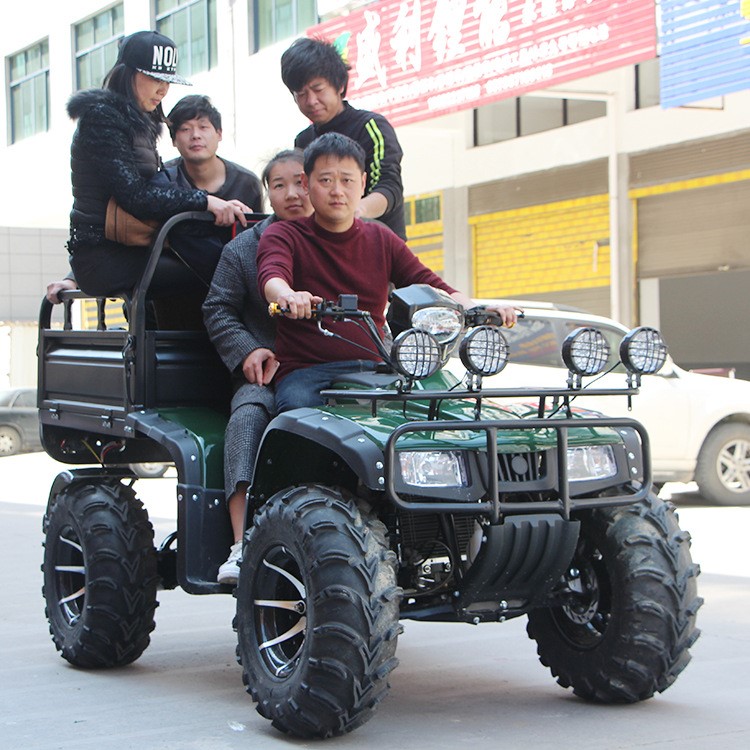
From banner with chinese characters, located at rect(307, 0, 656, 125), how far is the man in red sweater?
1189 centimetres

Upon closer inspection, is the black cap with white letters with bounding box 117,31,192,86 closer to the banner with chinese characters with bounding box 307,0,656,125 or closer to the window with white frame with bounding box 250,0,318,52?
the banner with chinese characters with bounding box 307,0,656,125

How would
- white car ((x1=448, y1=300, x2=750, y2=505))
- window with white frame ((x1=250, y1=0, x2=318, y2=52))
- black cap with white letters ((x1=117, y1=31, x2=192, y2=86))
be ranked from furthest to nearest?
window with white frame ((x1=250, y1=0, x2=318, y2=52)), white car ((x1=448, y1=300, x2=750, y2=505)), black cap with white letters ((x1=117, y1=31, x2=192, y2=86))

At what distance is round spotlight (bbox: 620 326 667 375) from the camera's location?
5055 mm

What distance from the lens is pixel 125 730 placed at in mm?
5242

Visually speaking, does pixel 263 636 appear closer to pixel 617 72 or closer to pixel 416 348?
pixel 416 348

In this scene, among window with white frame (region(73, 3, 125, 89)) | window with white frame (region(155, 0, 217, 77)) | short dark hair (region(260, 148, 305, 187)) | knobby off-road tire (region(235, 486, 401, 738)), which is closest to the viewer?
knobby off-road tire (region(235, 486, 401, 738))

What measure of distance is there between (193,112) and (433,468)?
2726 mm

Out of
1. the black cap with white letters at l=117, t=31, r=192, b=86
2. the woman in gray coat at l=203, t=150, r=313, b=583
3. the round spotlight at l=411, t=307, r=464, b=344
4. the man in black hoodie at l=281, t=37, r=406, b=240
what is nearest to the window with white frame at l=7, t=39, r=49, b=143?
the black cap with white letters at l=117, t=31, r=192, b=86

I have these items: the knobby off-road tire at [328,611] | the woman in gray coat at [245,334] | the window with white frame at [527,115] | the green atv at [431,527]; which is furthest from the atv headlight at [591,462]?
the window with white frame at [527,115]

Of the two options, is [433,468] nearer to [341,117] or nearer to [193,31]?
[341,117]

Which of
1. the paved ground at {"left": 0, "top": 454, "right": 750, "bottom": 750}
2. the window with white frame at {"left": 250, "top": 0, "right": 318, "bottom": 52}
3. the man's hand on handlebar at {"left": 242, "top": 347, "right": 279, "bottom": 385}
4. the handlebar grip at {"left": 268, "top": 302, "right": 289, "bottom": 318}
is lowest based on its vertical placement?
the paved ground at {"left": 0, "top": 454, "right": 750, "bottom": 750}

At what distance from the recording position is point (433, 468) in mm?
4820

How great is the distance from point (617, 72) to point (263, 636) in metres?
15.8

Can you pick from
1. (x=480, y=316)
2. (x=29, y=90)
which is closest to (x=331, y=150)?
(x=480, y=316)
